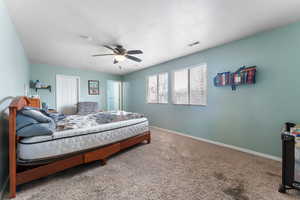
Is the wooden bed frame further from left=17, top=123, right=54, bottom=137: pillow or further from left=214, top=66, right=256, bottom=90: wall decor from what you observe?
left=214, top=66, right=256, bottom=90: wall decor

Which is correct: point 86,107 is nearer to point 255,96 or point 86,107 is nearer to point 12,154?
point 12,154

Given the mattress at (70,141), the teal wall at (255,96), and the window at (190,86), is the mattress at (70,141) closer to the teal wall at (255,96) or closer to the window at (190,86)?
the window at (190,86)

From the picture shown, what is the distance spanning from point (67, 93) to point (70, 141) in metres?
3.90

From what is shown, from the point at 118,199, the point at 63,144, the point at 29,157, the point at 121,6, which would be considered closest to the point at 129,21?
the point at 121,6

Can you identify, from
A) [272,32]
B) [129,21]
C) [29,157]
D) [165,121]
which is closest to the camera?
[29,157]

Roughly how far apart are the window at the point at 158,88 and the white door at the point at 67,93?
10.3 feet

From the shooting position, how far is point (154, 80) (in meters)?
4.83

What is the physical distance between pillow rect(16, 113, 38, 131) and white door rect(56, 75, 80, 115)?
3688 millimetres

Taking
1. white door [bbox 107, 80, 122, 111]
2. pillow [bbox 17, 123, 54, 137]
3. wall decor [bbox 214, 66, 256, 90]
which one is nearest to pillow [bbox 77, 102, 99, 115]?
white door [bbox 107, 80, 122, 111]

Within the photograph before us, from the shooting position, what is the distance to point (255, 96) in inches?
96.7

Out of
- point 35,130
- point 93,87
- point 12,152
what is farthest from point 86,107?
point 12,152

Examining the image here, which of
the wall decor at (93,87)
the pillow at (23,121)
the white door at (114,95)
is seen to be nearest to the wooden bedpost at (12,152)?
the pillow at (23,121)

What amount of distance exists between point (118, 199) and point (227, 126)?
2.72 meters

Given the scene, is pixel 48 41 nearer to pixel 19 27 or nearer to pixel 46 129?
pixel 19 27
